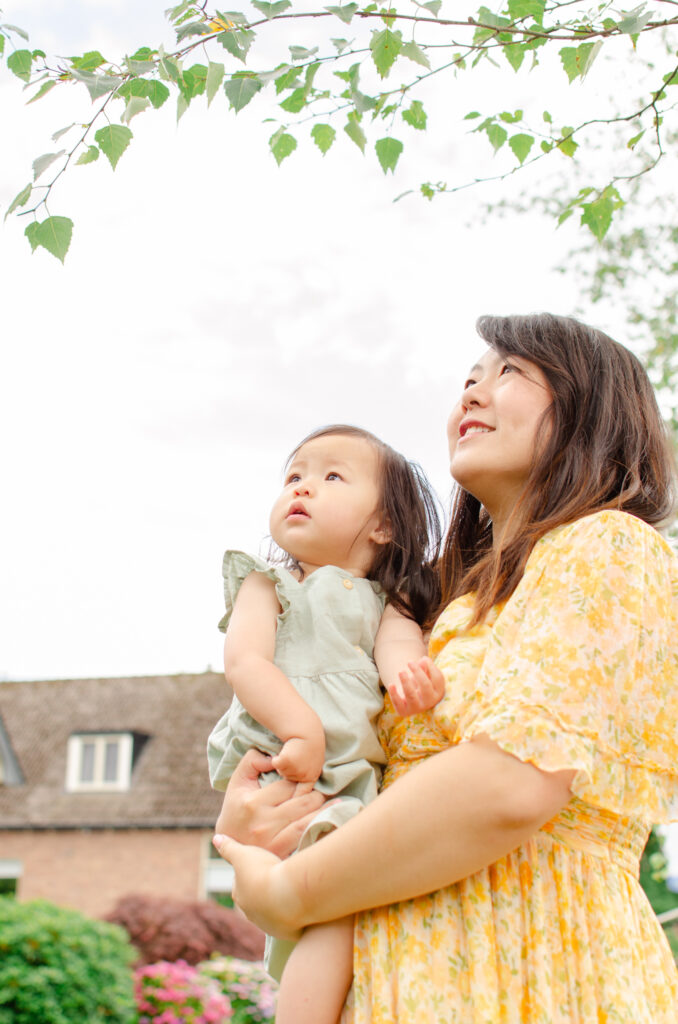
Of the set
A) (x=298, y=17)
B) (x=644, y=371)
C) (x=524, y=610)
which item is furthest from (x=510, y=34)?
(x=524, y=610)

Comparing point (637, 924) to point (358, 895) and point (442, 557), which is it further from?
point (442, 557)

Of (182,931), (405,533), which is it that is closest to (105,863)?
(182,931)

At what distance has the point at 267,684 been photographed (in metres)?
2.09

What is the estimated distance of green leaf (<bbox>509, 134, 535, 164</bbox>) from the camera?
346 cm

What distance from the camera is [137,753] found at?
22812 millimetres

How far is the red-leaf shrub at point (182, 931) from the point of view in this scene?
46.2ft

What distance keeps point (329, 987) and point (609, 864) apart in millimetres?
568

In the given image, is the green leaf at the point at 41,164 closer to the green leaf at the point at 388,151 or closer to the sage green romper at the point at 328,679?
the sage green romper at the point at 328,679

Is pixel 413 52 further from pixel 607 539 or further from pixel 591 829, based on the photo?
pixel 591 829

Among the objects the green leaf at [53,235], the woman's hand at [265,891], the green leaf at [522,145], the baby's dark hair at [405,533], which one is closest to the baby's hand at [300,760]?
the woman's hand at [265,891]

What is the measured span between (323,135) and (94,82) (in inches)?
39.3

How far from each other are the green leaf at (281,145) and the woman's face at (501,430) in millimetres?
1250

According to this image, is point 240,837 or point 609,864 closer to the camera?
point 609,864

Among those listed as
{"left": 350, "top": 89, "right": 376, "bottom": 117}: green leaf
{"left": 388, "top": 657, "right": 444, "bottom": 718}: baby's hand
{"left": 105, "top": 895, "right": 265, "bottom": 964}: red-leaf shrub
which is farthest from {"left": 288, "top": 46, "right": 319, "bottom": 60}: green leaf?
{"left": 105, "top": 895, "right": 265, "bottom": 964}: red-leaf shrub
